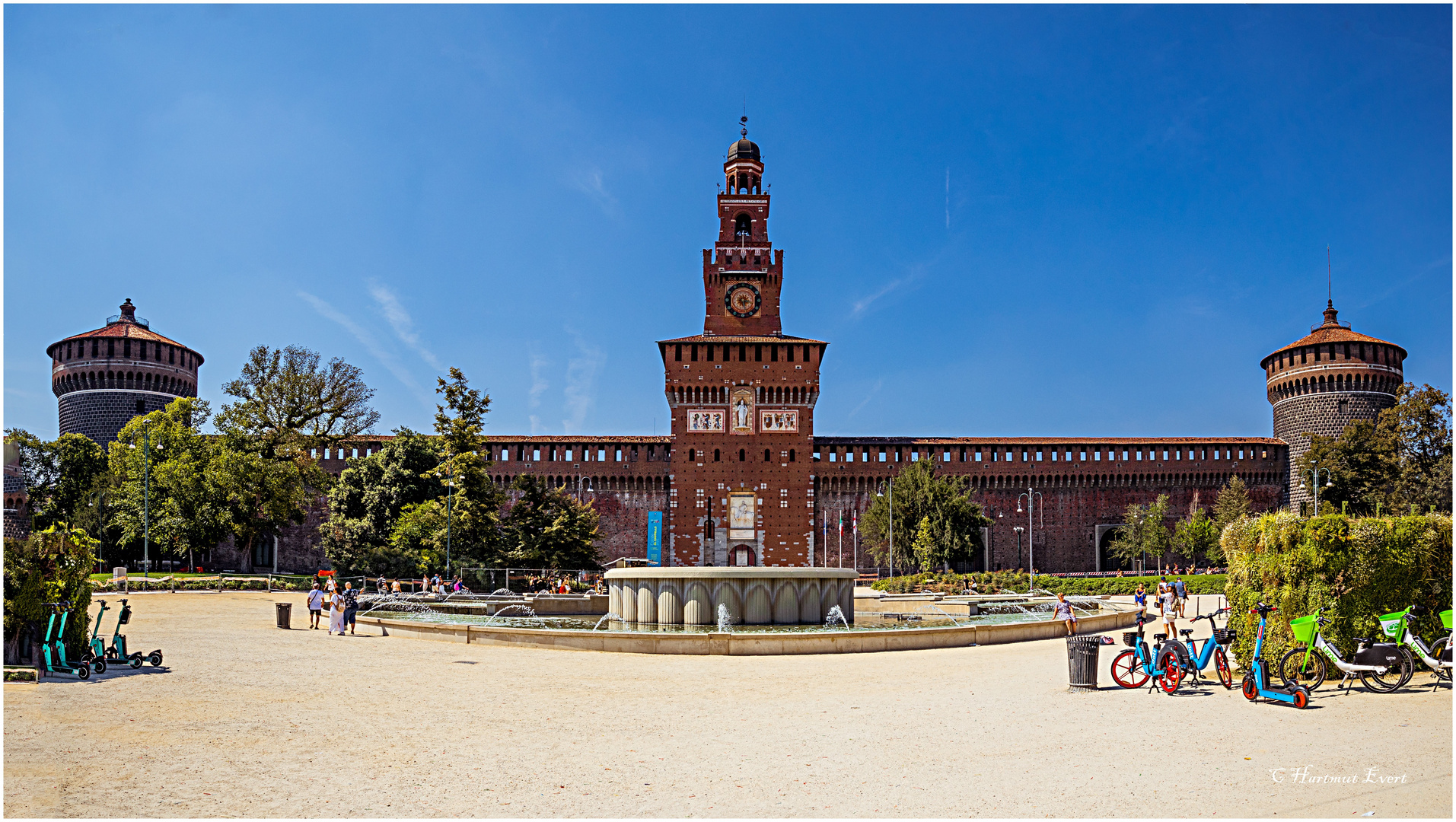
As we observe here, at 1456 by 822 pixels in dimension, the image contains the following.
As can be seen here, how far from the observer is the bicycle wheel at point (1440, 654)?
41.9 feet

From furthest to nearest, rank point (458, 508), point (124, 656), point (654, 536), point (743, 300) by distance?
point (743, 300) → point (654, 536) → point (458, 508) → point (124, 656)

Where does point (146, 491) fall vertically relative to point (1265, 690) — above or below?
above

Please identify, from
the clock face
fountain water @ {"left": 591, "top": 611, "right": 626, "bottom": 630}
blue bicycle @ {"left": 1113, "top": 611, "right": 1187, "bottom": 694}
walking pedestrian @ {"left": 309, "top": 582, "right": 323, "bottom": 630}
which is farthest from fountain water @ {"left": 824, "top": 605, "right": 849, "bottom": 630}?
the clock face

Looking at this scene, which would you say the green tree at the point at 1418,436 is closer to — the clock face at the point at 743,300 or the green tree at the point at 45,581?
the clock face at the point at 743,300

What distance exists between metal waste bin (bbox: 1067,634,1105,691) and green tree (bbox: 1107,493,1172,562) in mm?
43256

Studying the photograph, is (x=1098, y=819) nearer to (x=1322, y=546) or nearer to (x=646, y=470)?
(x=1322, y=546)

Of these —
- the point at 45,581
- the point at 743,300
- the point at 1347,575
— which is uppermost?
the point at 743,300

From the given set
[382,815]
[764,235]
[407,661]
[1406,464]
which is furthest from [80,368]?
[1406,464]

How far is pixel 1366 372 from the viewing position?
56.3 meters

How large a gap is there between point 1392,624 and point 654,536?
45755mm

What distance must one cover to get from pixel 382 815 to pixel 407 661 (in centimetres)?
1006

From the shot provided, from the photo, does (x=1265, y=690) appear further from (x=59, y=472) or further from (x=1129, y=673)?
(x=59, y=472)

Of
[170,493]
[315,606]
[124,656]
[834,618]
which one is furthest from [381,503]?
[124,656]

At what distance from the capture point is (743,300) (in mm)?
58719
